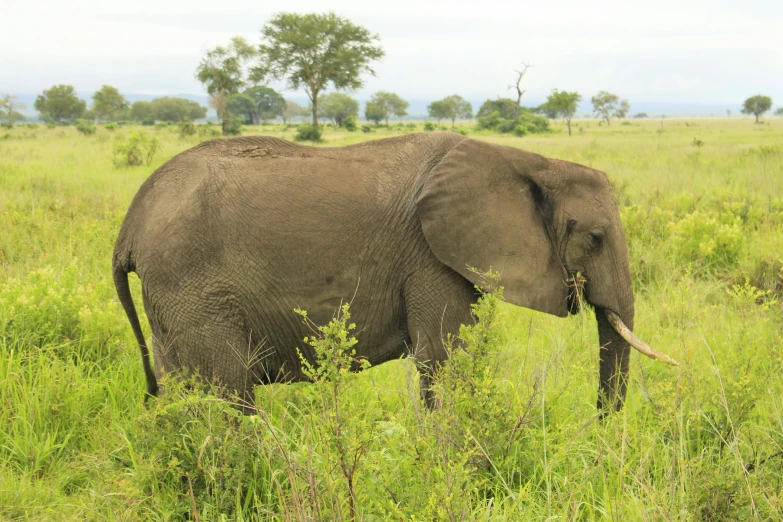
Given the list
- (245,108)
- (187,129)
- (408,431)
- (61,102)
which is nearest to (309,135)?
(187,129)

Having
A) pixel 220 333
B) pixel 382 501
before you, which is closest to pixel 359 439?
pixel 382 501

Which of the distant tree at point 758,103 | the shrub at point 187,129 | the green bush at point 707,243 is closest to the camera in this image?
the green bush at point 707,243

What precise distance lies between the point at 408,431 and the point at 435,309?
0.77 m

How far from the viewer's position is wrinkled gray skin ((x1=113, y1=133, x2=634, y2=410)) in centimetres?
335

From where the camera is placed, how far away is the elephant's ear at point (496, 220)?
3455mm

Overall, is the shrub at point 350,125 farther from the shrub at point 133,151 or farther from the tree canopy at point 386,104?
the tree canopy at point 386,104

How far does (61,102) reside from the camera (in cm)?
7188

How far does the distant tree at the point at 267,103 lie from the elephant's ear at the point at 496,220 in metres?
99.2

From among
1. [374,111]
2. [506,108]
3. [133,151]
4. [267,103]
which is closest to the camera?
[133,151]

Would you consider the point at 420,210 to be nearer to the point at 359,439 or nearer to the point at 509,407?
the point at 509,407

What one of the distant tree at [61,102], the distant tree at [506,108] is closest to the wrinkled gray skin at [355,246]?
the distant tree at [506,108]

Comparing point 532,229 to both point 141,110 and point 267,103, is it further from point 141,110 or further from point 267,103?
point 267,103

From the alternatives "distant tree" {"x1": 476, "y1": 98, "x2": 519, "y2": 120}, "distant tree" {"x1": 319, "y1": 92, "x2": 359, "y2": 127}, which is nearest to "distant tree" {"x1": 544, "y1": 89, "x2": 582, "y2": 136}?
"distant tree" {"x1": 476, "y1": 98, "x2": 519, "y2": 120}

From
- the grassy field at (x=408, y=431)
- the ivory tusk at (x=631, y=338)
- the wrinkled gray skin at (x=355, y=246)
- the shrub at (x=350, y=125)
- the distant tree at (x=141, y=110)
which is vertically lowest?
the grassy field at (x=408, y=431)
